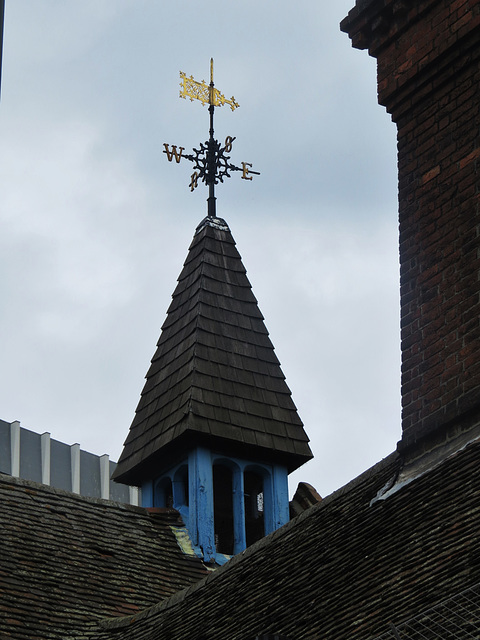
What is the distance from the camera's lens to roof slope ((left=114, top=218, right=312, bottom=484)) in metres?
17.1

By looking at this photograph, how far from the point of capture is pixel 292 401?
59.9ft

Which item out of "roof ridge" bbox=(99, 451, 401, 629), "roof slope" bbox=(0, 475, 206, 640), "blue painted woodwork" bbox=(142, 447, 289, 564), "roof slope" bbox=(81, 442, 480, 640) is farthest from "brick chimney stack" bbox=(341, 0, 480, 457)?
"blue painted woodwork" bbox=(142, 447, 289, 564)

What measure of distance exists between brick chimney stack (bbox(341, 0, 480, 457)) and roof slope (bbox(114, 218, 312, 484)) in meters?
7.00

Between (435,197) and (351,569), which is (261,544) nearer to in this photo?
(351,569)

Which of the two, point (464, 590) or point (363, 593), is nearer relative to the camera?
point (464, 590)

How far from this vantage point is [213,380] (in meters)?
17.5

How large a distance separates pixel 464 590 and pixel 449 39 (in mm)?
5239

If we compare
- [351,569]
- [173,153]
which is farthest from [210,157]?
[351,569]

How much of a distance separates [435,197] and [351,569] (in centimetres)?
312

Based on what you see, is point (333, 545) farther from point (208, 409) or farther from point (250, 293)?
point (250, 293)

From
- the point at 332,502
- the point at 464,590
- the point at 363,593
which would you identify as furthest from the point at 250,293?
the point at 464,590

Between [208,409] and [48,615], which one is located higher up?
[208,409]

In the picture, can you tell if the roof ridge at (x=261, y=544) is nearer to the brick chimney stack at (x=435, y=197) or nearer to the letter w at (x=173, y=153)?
the brick chimney stack at (x=435, y=197)

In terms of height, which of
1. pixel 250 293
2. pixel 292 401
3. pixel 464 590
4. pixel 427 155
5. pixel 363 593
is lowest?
pixel 464 590
